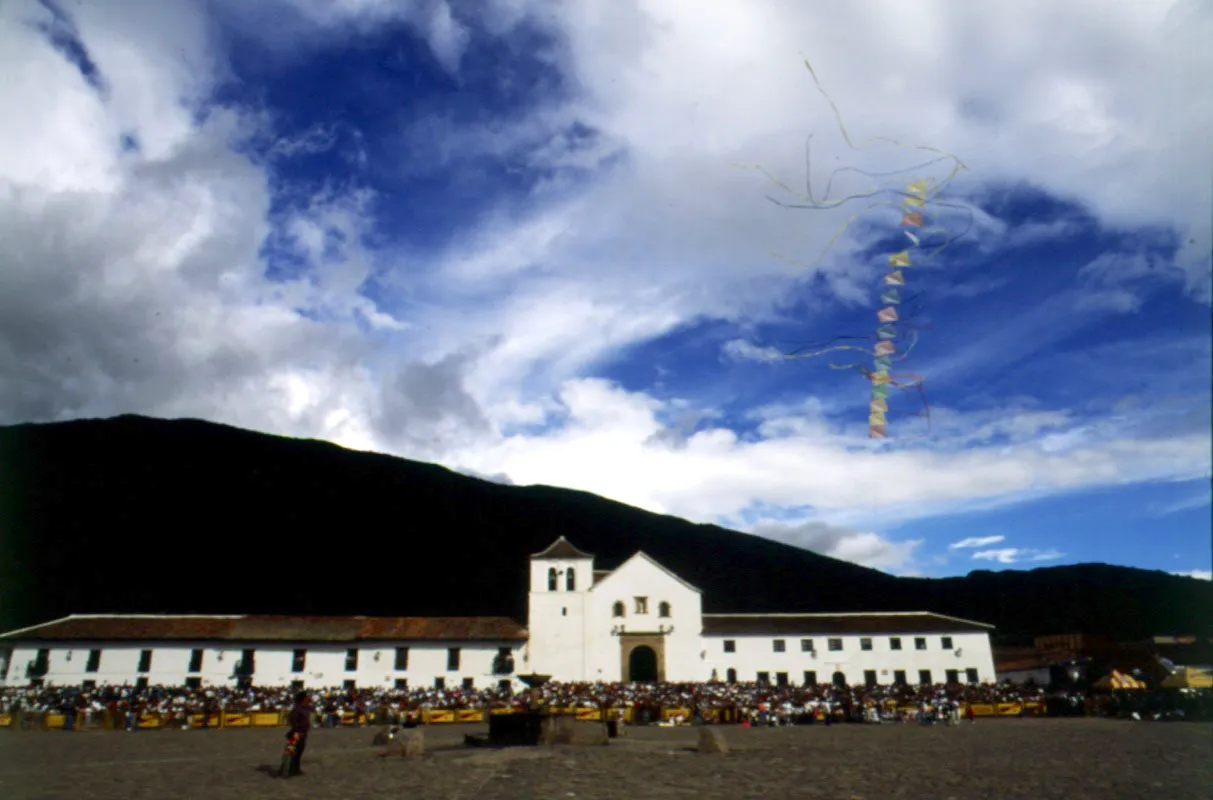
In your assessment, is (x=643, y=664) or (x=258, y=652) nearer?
(x=258, y=652)

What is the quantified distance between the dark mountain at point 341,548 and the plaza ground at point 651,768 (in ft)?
199

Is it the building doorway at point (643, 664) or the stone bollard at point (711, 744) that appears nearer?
the stone bollard at point (711, 744)

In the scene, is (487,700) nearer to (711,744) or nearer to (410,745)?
(410,745)

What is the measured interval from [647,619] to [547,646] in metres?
6.05

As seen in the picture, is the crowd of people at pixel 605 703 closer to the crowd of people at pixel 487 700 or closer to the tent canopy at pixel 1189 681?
the crowd of people at pixel 487 700

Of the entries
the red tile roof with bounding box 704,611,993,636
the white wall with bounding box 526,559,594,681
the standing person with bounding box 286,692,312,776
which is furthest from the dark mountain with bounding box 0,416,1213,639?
the standing person with bounding box 286,692,312,776

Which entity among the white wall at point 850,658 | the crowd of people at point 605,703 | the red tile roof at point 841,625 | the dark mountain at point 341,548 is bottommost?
the crowd of people at point 605,703

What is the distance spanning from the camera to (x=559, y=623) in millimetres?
44094

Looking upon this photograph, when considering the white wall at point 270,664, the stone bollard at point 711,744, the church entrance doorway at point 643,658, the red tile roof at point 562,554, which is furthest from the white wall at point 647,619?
the stone bollard at point 711,744

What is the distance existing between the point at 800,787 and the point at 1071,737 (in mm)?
13681

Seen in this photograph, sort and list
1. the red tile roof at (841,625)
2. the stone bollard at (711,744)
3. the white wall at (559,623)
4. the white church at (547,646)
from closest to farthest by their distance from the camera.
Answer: the stone bollard at (711,744)
the white church at (547,646)
the white wall at (559,623)
the red tile roof at (841,625)

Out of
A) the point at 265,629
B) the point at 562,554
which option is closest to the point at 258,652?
the point at 265,629

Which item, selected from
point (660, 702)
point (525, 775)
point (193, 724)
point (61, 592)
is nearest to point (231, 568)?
point (61, 592)

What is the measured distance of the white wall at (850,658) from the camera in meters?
44.1
